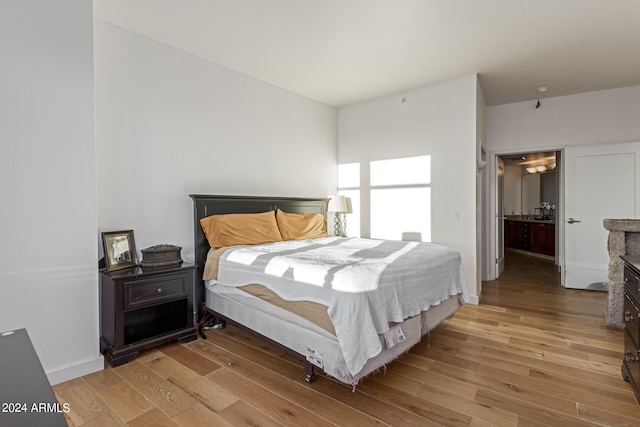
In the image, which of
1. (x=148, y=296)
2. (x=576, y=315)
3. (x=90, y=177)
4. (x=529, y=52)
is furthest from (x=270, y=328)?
(x=529, y=52)

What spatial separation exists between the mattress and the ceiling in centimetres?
231

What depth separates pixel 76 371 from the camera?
219cm

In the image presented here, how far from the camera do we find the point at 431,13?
2600mm

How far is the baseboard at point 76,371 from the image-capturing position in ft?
6.91

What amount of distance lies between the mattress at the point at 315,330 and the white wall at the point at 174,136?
996 millimetres

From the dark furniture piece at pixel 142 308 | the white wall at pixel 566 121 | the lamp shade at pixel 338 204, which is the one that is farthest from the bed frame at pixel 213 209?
the white wall at pixel 566 121

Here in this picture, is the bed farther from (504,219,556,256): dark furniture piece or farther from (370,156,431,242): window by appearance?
(504,219,556,256): dark furniture piece

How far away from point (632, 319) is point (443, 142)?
2.66 meters

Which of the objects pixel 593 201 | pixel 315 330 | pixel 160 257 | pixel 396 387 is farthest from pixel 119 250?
pixel 593 201

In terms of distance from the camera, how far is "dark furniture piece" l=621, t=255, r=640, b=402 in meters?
1.83

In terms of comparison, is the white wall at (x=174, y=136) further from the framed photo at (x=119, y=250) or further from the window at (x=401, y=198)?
the window at (x=401, y=198)

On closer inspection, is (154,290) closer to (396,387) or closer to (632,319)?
(396,387)

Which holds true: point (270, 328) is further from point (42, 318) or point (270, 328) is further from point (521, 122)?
point (521, 122)

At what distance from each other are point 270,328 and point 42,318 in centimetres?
147
